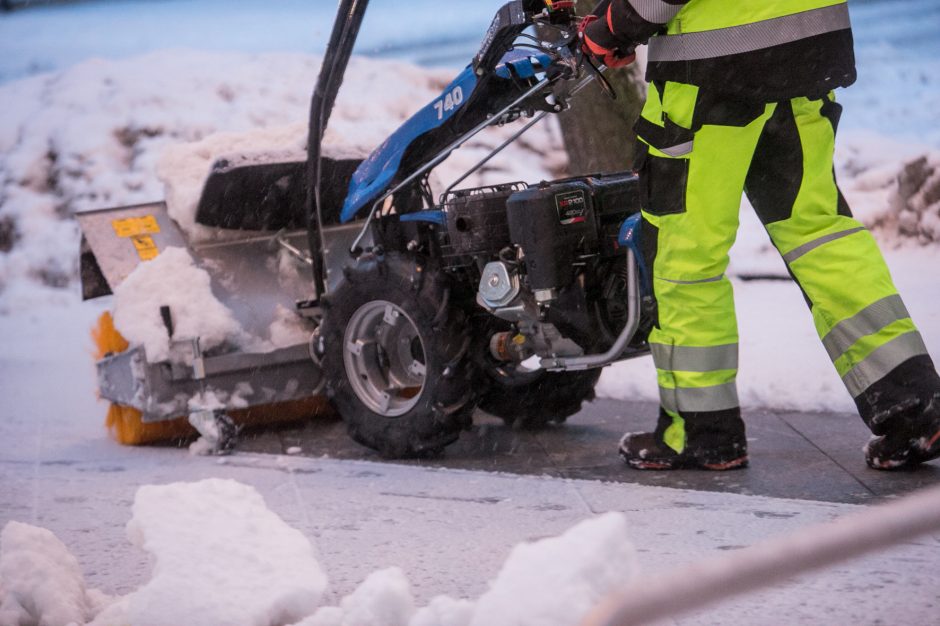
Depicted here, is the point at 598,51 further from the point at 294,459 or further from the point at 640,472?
the point at 294,459

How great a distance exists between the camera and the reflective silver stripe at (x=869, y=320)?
9.71ft

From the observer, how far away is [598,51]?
3.03m

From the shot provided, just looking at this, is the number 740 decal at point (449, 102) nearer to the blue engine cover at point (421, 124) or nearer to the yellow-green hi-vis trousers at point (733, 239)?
the blue engine cover at point (421, 124)

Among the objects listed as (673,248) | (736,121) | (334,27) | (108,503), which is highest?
(334,27)

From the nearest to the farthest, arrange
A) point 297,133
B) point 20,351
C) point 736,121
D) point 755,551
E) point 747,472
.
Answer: point 755,551, point 736,121, point 747,472, point 297,133, point 20,351

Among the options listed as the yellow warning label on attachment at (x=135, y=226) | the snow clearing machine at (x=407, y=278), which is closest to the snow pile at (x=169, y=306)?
the snow clearing machine at (x=407, y=278)

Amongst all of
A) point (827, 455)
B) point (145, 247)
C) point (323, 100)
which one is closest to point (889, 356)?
point (827, 455)

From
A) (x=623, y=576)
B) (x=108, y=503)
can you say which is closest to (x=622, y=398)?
(x=108, y=503)

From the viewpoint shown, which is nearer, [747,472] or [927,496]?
[927,496]

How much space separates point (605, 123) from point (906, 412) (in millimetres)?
2776

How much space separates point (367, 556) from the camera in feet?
8.29

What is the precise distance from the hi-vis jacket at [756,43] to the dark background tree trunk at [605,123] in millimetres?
2395

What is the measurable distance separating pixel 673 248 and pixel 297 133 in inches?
86.4

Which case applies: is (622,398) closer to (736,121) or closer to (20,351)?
(736,121)
